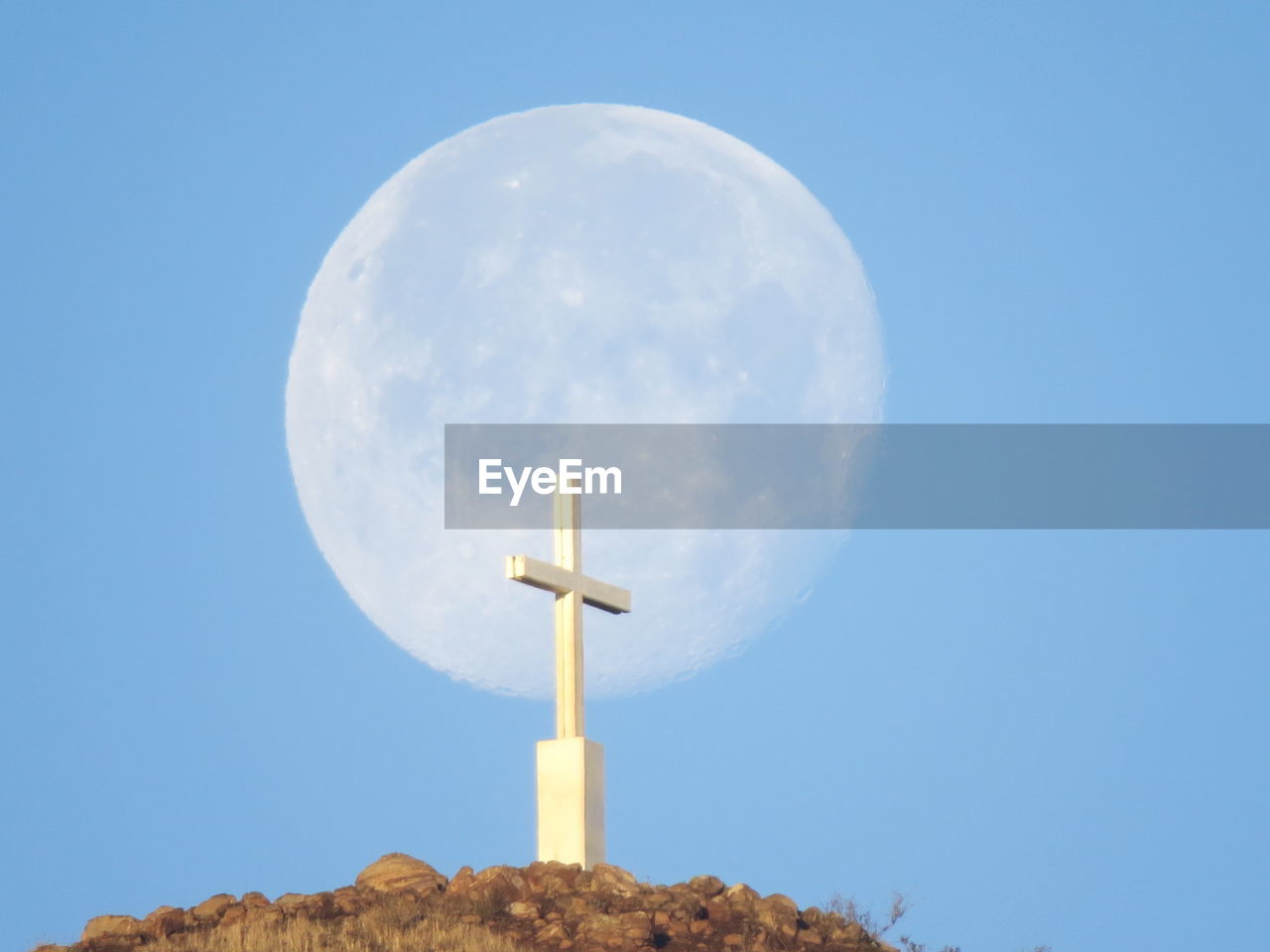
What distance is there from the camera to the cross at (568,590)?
82.6 ft

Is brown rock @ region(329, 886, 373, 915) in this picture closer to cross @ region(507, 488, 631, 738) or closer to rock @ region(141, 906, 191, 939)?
rock @ region(141, 906, 191, 939)

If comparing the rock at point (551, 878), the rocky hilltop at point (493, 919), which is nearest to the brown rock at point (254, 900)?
the rocky hilltop at point (493, 919)

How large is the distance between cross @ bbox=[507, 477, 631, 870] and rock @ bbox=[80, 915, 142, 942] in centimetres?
413

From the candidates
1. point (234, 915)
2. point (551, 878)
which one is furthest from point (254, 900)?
point (551, 878)

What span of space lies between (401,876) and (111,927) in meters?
2.85

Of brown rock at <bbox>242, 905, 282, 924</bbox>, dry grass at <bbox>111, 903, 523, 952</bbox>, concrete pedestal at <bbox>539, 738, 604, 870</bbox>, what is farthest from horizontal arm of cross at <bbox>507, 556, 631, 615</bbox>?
brown rock at <bbox>242, 905, 282, 924</bbox>

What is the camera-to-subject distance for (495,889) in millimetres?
23797

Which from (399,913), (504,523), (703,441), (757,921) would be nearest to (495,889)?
(399,913)

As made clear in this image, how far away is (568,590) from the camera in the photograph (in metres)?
25.7

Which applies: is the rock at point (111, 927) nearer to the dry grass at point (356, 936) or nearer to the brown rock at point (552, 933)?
the dry grass at point (356, 936)

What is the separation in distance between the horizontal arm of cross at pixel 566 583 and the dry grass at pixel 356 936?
11.7ft

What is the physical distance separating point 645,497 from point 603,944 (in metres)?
6.81

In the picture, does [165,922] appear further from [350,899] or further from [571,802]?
[571,802]

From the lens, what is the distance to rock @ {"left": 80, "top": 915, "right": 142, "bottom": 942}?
920 inches
